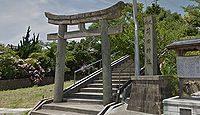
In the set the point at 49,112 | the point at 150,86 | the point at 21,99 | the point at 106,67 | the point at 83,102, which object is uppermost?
the point at 106,67

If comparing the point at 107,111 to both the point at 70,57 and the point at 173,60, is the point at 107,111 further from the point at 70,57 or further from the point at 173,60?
the point at 70,57

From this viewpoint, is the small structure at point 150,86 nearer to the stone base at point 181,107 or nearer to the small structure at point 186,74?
the stone base at point 181,107

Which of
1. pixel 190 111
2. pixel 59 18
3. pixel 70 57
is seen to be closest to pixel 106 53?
pixel 59 18

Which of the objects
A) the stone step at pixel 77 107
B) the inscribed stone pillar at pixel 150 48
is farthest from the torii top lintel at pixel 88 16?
the stone step at pixel 77 107

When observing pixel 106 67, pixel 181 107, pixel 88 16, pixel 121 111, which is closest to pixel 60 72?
pixel 106 67

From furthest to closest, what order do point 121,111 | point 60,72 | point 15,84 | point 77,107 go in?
point 15,84 → point 60,72 → point 77,107 → point 121,111

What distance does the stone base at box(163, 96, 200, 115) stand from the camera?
299 inches

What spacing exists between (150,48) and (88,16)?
11.1 feet

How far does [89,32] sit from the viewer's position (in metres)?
11.2

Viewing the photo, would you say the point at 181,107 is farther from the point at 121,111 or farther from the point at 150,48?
the point at 150,48

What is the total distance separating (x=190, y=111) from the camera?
7.70 metres

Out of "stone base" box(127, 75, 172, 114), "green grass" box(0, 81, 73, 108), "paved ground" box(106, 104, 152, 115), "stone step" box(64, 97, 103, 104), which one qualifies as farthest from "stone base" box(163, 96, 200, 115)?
"green grass" box(0, 81, 73, 108)

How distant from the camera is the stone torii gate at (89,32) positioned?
10.4 m

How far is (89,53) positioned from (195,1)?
1379 cm
